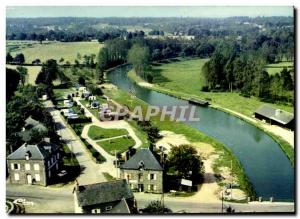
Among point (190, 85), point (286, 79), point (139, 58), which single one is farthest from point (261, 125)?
point (139, 58)

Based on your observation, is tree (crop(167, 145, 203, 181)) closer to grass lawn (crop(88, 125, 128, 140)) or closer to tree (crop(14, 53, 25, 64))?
grass lawn (crop(88, 125, 128, 140))

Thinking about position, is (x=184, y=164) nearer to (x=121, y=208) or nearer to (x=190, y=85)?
(x=121, y=208)

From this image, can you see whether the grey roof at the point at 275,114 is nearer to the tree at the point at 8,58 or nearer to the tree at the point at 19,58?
the tree at the point at 19,58

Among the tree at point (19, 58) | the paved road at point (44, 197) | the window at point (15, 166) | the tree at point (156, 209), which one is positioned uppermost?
the tree at point (19, 58)

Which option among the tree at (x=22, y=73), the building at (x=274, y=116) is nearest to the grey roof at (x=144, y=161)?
the tree at (x=22, y=73)

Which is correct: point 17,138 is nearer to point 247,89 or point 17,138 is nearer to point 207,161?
point 207,161

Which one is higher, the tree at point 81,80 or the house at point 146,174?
the tree at point 81,80

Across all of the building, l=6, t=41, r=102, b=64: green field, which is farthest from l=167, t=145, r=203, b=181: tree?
l=6, t=41, r=102, b=64: green field
